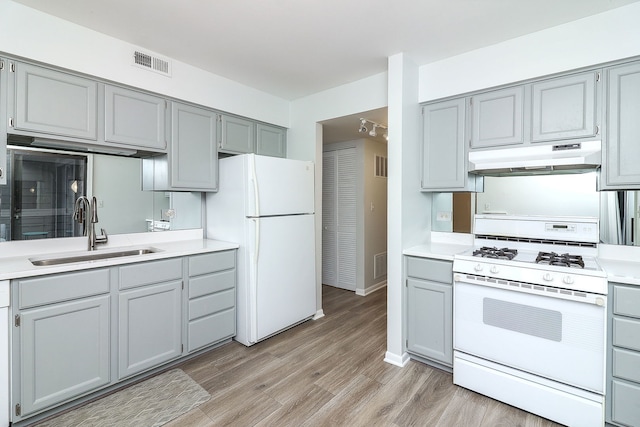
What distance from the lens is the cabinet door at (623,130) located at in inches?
77.4

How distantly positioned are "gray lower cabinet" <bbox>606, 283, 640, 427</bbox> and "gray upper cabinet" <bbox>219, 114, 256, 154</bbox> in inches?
121

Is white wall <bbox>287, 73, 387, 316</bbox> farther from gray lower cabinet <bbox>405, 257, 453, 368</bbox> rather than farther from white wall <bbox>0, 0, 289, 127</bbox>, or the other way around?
gray lower cabinet <bbox>405, 257, 453, 368</bbox>

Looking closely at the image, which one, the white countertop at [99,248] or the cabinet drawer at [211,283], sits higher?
the white countertop at [99,248]

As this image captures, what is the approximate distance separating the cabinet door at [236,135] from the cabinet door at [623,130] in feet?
9.65

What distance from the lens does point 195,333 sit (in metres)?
2.61

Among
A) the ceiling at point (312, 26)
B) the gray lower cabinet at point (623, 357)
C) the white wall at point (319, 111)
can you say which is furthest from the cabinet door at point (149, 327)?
the gray lower cabinet at point (623, 357)

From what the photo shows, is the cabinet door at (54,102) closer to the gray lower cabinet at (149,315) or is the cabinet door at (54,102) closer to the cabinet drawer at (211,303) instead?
the gray lower cabinet at (149,315)

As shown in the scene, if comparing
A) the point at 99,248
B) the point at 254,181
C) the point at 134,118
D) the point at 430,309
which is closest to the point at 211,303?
the point at 99,248

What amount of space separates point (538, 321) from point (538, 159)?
1.12m

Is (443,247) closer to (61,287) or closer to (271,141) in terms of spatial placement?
(271,141)

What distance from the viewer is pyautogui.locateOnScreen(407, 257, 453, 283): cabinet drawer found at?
94.0 inches

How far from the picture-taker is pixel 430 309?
8.19 feet

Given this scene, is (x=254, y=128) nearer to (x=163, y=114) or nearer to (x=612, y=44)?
(x=163, y=114)

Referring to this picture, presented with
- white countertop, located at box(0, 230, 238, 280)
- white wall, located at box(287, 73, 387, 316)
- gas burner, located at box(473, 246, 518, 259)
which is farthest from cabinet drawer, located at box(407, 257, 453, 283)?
white countertop, located at box(0, 230, 238, 280)
